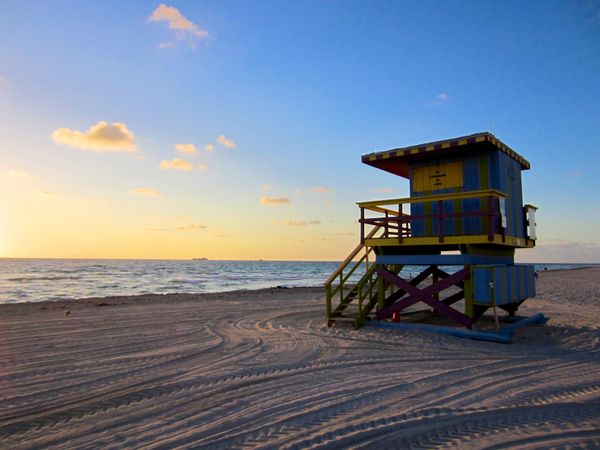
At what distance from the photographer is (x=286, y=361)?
26.1 feet

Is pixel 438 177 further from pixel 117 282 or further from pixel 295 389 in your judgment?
pixel 117 282

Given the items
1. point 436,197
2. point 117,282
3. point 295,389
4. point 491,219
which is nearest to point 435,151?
point 436,197

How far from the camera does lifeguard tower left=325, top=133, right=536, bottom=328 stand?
34.2 ft

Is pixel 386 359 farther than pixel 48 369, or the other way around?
pixel 386 359

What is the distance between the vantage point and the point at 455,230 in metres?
11.4

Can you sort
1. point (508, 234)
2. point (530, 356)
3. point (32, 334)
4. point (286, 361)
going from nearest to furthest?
point (286, 361)
point (530, 356)
point (32, 334)
point (508, 234)

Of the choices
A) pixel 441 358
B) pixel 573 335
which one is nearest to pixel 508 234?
pixel 573 335

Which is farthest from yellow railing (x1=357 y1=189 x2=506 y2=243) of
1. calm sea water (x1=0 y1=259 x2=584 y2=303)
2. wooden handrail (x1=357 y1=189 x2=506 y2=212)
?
calm sea water (x1=0 y1=259 x2=584 y2=303)

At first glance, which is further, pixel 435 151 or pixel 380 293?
pixel 380 293

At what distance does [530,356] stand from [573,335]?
336 centimetres

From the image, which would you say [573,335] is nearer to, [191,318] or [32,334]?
[191,318]

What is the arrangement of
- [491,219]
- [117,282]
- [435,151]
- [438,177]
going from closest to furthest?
[491,219]
[435,151]
[438,177]
[117,282]

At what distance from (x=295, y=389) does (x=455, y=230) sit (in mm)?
7034

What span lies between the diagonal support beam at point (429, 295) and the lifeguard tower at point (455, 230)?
2 cm
